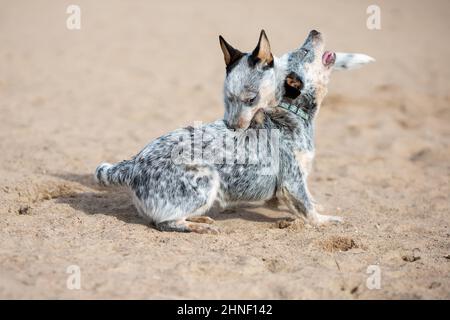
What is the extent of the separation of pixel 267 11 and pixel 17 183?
33.3 feet

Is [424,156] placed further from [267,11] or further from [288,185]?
[267,11]

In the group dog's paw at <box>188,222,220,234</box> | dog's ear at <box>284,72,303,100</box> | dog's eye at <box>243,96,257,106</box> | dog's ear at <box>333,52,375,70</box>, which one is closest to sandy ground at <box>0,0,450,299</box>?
dog's paw at <box>188,222,220,234</box>

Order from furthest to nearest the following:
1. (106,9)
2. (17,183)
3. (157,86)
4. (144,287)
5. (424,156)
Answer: (106,9)
(157,86)
(424,156)
(17,183)
(144,287)

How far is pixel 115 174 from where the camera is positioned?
595 cm

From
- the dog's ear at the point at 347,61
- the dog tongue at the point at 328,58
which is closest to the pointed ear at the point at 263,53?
the dog tongue at the point at 328,58

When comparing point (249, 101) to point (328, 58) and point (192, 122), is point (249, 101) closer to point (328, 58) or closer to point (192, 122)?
point (328, 58)

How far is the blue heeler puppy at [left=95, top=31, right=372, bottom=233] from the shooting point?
5707 mm

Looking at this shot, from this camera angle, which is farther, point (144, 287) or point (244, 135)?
point (244, 135)

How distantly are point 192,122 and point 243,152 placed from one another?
4065 millimetres

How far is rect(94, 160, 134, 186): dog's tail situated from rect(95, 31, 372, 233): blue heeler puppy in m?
0.01

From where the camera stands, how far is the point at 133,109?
34.8 ft

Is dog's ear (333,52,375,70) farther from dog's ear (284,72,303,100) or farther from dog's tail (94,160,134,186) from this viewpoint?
dog's tail (94,160,134,186)

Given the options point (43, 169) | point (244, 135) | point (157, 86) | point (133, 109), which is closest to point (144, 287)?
point (244, 135)

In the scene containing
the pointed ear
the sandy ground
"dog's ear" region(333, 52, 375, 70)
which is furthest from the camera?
"dog's ear" region(333, 52, 375, 70)
